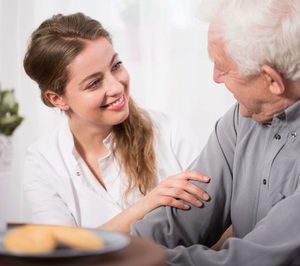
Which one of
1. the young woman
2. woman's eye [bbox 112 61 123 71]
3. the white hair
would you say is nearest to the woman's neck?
the young woman

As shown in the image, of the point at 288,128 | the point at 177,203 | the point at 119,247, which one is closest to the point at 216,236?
the point at 177,203

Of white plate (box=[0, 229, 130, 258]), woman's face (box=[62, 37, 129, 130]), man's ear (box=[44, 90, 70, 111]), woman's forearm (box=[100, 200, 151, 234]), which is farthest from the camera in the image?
man's ear (box=[44, 90, 70, 111])

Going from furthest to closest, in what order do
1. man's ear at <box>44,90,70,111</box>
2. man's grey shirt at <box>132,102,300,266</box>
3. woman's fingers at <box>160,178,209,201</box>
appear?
1. man's ear at <box>44,90,70,111</box>
2. woman's fingers at <box>160,178,209,201</box>
3. man's grey shirt at <box>132,102,300,266</box>

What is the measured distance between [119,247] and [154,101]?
8.35ft

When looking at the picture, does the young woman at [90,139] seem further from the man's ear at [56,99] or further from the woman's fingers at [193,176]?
the woman's fingers at [193,176]

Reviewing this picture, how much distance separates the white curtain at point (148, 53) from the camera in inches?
140

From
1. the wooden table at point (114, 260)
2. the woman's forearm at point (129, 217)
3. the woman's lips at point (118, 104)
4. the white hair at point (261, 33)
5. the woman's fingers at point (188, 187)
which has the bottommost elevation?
the woman's forearm at point (129, 217)

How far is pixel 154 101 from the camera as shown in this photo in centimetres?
362

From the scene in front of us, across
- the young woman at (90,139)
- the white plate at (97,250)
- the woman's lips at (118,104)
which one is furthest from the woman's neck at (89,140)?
the white plate at (97,250)

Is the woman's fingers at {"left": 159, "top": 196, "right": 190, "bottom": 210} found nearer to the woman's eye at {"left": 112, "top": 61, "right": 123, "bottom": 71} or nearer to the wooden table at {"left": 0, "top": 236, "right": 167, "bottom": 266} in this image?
the wooden table at {"left": 0, "top": 236, "right": 167, "bottom": 266}

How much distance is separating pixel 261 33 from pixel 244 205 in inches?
20.4

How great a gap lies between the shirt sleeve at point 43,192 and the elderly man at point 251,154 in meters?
0.64

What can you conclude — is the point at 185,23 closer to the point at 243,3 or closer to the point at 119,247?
the point at 243,3

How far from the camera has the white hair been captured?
1.53 meters
